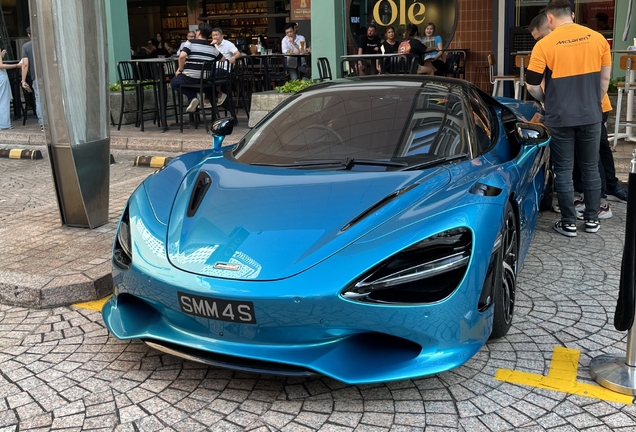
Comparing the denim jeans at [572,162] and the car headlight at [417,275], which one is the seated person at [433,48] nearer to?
the denim jeans at [572,162]

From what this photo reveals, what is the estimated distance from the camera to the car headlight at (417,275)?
2914mm

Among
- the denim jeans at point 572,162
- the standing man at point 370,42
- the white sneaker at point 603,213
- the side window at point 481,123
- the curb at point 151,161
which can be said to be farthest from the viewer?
the standing man at point 370,42

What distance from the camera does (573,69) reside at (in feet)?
17.9

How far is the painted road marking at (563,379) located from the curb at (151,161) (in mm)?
6976

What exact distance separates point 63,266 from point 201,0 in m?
22.1

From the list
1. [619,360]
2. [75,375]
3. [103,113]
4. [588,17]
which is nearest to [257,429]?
[75,375]

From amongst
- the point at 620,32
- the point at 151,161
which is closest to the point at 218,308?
the point at 151,161

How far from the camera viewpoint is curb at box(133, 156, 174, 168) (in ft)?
31.3

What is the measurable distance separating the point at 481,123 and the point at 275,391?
7.14 feet

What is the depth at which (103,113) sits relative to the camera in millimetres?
5914

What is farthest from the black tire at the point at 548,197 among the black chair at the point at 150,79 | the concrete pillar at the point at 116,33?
the concrete pillar at the point at 116,33

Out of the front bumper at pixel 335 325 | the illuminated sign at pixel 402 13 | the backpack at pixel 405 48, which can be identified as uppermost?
the illuminated sign at pixel 402 13

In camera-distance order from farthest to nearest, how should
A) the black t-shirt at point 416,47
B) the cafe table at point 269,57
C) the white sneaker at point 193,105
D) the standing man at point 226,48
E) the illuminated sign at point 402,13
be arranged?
the illuminated sign at point 402,13 → the cafe table at point 269,57 → the black t-shirt at point 416,47 → the standing man at point 226,48 → the white sneaker at point 193,105

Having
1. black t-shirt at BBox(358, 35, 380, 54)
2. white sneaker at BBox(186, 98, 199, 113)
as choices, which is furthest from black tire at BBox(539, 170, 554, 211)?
black t-shirt at BBox(358, 35, 380, 54)
